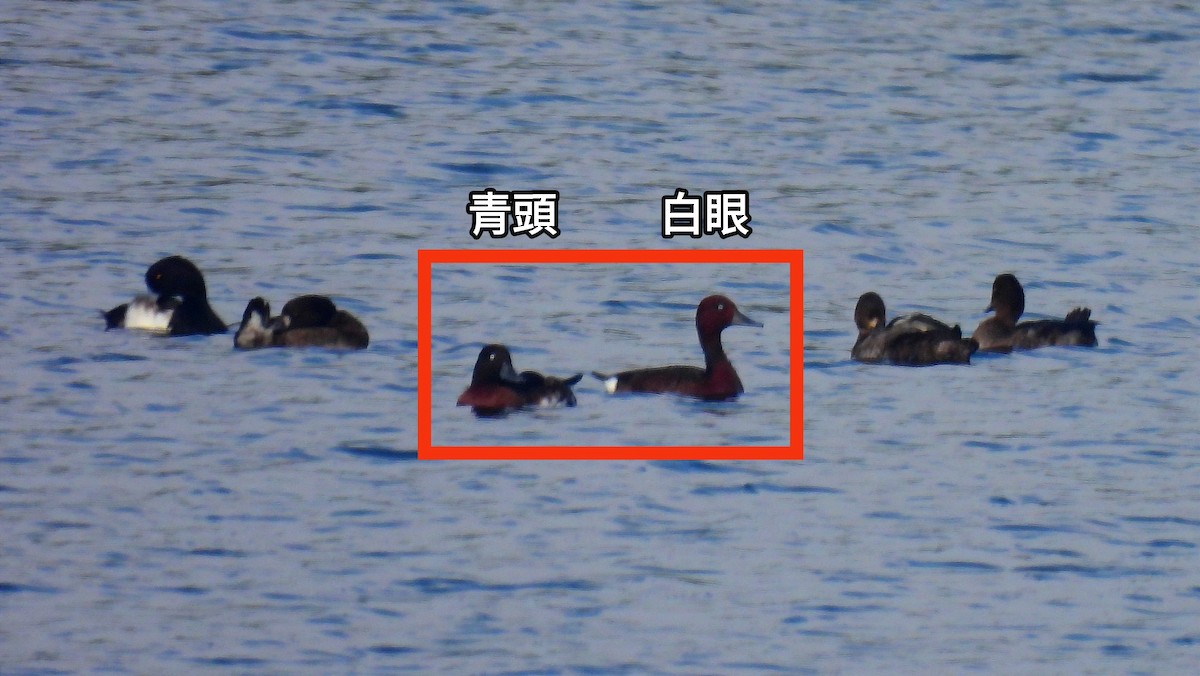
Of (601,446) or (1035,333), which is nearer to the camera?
(601,446)

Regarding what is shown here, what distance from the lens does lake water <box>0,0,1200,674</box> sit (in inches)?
421

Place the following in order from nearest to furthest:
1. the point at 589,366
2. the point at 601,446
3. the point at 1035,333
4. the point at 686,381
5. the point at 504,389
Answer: the point at 601,446, the point at 504,389, the point at 686,381, the point at 589,366, the point at 1035,333

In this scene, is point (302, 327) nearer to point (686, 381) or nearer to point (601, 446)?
point (686, 381)

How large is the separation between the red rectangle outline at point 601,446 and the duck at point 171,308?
66.0 inches

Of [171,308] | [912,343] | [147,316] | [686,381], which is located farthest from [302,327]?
[912,343]

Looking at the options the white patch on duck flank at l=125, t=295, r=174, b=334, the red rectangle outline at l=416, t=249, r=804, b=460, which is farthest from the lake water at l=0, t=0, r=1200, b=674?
the white patch on duck flank at l=125, t=295, r=174, b=334

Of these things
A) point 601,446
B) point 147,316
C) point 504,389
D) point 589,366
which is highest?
point 147,316

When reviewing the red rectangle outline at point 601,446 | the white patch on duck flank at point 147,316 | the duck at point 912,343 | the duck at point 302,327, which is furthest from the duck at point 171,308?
the duck at point 912,343

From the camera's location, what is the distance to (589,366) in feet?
52.2

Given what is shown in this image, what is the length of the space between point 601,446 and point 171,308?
453 cm

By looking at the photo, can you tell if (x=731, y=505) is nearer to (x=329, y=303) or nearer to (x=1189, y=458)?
(x=1189, y=458)

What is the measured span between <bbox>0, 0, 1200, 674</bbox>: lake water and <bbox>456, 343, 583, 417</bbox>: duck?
0.21m

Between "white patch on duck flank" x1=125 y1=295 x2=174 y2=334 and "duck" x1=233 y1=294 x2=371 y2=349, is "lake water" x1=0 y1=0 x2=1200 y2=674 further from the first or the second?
"white patch on duck flank" x1=125 y1=295 x2=174 y2=334

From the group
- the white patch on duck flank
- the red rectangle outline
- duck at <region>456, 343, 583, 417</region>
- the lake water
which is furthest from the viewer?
the white patch on duck flank
